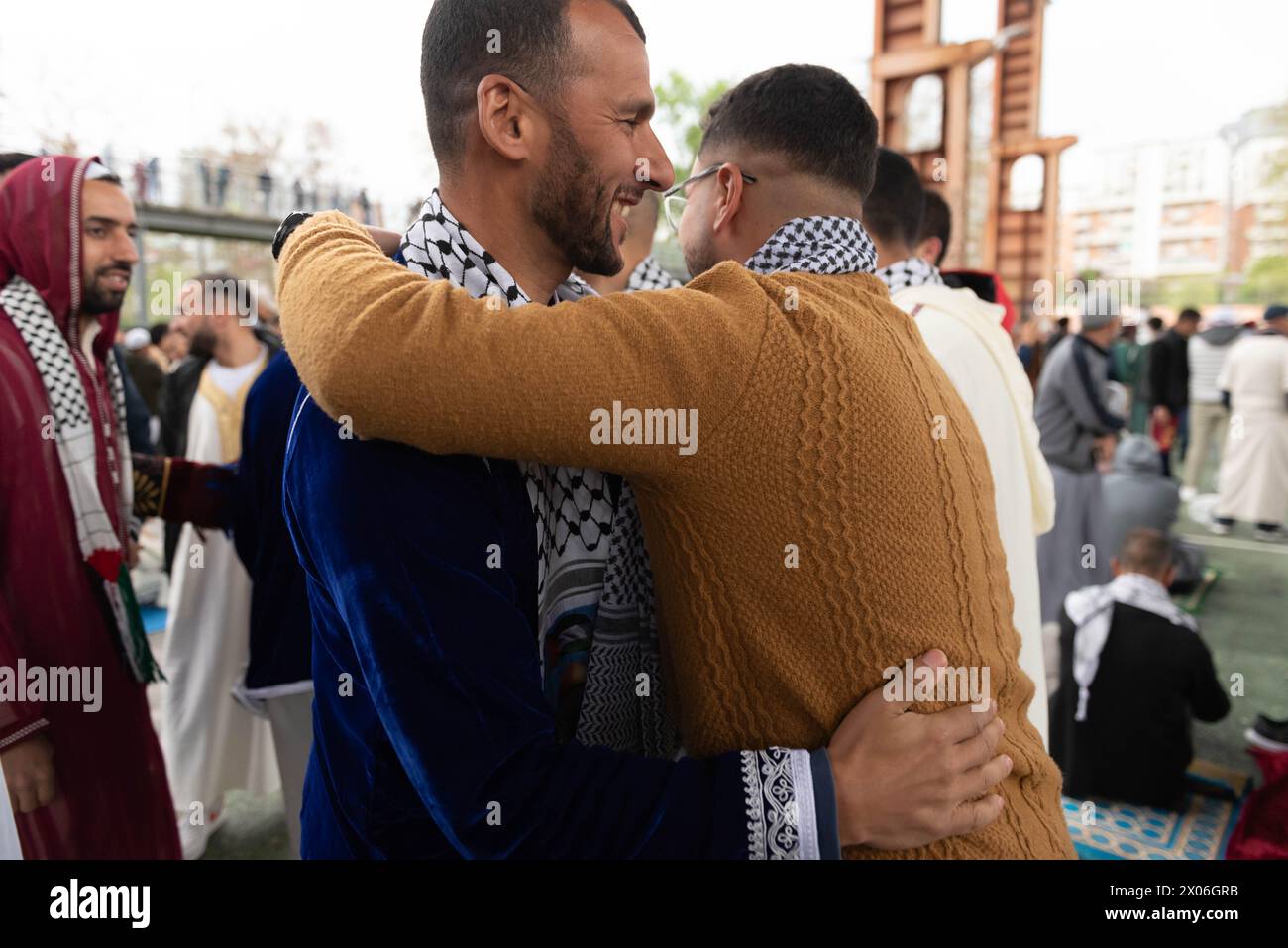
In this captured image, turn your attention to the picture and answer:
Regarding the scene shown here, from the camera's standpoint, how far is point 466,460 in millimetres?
1039

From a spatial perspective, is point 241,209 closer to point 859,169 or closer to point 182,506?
point 182,506

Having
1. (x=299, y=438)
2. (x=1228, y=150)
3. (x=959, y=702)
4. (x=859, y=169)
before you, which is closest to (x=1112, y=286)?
(x=859, y=169)

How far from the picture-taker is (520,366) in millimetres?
929

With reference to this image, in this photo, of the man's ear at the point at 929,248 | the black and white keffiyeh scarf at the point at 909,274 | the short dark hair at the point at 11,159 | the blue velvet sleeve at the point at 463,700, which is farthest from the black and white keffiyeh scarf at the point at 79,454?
the man's ear at the point at 929,248

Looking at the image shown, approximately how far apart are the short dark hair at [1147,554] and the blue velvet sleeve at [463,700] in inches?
130

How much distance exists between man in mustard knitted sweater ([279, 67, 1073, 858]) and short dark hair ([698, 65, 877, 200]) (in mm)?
223

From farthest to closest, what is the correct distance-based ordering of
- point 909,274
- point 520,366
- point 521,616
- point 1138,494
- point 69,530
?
point 1138,494
point 909,274
point 69,530
point 521,616
point 520,366

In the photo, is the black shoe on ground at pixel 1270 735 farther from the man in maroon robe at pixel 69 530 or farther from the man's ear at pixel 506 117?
the man in maroon robe at pixel 69 530

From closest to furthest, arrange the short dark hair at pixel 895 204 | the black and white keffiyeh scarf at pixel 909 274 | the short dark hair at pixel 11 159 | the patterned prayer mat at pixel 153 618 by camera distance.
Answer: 1. the black and white keffiyeh scarf at pixel 909 274
2. the short dark hair at pixel 895 204
3. the short dark hair at pixel 11 159
4. the patterned prayer mat at pixel 153 618

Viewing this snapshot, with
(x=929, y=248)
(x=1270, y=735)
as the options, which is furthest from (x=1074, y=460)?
(x=929, y=248)

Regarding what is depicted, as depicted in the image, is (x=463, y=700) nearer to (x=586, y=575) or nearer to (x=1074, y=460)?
(x=586, y=575)

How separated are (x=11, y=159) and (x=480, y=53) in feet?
8.02

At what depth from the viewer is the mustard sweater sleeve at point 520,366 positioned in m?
0.92
